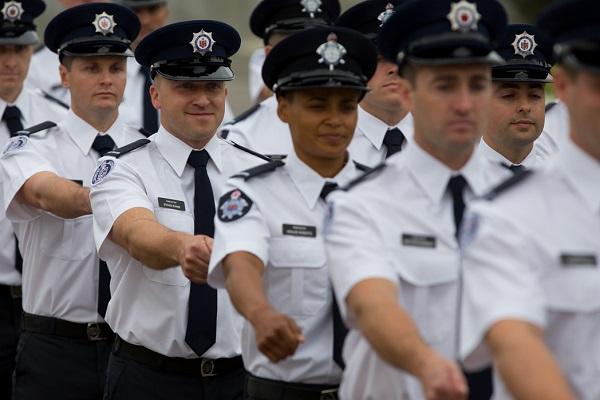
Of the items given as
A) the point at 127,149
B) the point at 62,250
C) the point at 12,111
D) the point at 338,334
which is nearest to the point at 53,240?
the point at 62,250

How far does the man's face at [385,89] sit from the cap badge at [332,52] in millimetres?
1656

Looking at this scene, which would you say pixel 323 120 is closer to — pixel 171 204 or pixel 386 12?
pixel 171 204

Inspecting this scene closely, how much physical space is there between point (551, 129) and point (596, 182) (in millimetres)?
4316

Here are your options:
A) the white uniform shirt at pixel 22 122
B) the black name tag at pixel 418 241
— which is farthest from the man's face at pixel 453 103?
the white uniform shirt at pixel 22 122

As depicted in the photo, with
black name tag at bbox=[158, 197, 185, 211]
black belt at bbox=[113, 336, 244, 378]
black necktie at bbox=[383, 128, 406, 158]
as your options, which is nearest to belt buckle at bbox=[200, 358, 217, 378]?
black belt at bbox=[113, 336, 244, 378]

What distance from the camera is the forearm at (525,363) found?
145 inches

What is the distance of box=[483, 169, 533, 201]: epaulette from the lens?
163 inches

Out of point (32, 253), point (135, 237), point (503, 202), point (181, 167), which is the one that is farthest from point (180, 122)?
point (503, 202)

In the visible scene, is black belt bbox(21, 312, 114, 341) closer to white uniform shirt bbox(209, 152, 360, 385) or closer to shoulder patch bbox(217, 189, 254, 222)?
white uniform shirt bbox(209, 152, 360, 385)

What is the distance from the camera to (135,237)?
5.90m

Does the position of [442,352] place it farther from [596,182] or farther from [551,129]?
[551,129]

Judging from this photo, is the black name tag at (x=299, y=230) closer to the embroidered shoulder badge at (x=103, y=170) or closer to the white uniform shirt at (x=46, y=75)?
the embroidered shoulder badge at (x=103, y=170)

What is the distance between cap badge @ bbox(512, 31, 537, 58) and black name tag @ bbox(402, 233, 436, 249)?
9.77 ft

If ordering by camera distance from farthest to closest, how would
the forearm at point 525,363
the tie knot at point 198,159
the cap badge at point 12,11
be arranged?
the cap badge at point 12,11 → the tie knot at point 198,159 → the forearm at point 525,363
